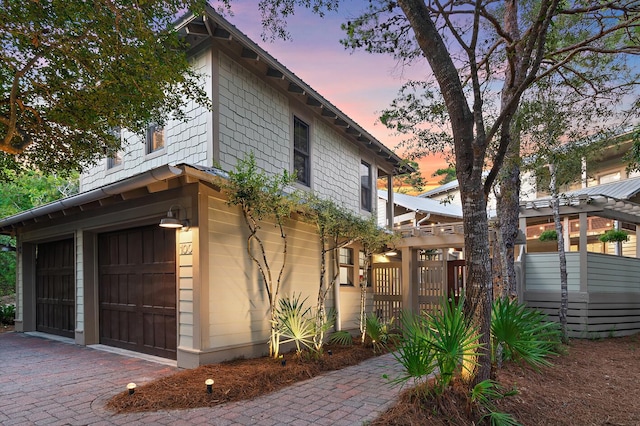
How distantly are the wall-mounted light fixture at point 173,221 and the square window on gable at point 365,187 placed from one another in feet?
20.9

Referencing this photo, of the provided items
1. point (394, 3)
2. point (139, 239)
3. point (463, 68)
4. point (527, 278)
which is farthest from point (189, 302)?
point (527, 278)

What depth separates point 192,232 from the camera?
5.68 m

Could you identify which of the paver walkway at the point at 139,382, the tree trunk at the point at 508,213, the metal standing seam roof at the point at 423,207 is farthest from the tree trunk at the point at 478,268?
the metal standing seam roof at the point at 423,207

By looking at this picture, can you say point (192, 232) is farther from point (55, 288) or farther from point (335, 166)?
point (55, 288)

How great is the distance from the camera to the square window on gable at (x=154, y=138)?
24.7ft

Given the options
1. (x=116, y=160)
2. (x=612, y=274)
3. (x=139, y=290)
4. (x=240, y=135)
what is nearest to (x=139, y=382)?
(x=139, y=290)

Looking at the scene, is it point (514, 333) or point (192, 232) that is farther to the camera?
point (192, 232)

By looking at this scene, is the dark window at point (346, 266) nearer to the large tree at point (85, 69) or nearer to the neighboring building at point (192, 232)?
the neighboring building at point (192, 232)

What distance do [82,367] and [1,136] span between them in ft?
12.5

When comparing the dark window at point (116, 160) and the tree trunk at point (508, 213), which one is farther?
the dark window at point (116, 160)

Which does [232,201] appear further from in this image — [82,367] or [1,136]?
[1,136]

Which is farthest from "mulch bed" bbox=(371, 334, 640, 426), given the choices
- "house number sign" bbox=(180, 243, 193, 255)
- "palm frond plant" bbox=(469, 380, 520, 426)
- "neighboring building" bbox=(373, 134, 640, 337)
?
"house number sign" bbox=(180, 243, 193, 255)

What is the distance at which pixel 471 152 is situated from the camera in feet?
14.4

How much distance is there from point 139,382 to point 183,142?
155 inches
